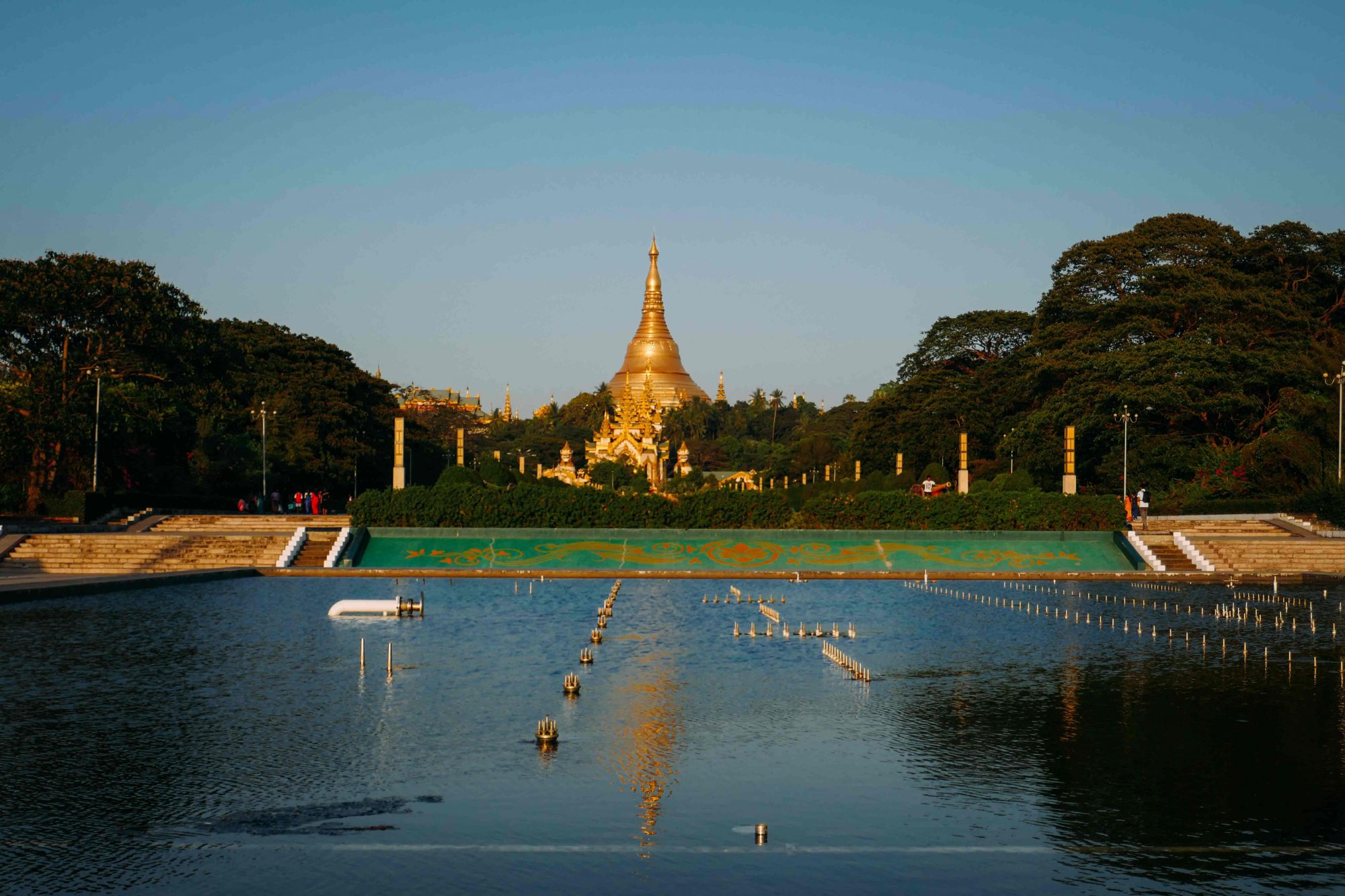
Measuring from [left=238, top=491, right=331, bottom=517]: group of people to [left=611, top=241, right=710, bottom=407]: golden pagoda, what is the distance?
364 ft

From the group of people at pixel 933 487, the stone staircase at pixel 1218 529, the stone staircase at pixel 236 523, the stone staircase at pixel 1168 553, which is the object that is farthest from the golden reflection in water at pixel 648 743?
the group of people at pixel 933 487

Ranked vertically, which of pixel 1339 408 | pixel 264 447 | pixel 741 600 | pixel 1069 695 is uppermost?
pixel 1339 408

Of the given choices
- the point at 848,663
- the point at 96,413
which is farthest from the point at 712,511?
the point at 96,413

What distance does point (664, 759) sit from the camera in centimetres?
1545

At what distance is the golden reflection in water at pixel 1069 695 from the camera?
17125 mm

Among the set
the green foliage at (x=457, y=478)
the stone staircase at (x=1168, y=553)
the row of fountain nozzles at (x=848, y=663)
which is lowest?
the row of fountain nozzles at (x=848, y=663)

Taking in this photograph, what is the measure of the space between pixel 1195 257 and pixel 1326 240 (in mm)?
6532

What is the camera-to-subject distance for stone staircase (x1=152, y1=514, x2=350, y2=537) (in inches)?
1935

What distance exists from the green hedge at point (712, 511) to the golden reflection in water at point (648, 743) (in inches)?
993

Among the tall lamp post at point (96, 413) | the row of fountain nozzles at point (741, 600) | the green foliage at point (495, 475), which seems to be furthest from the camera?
the green foliage at point (495, 475)

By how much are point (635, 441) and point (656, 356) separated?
44869mm

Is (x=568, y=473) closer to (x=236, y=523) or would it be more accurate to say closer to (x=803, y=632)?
(x=236, y=523)

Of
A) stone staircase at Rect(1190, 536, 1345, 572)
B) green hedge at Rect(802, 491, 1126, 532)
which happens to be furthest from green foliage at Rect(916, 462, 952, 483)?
stone staircase at Rect(1190, 536, 1345, 572)

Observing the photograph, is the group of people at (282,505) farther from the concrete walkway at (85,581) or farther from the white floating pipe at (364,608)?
the white floating pipe at (364,608)
